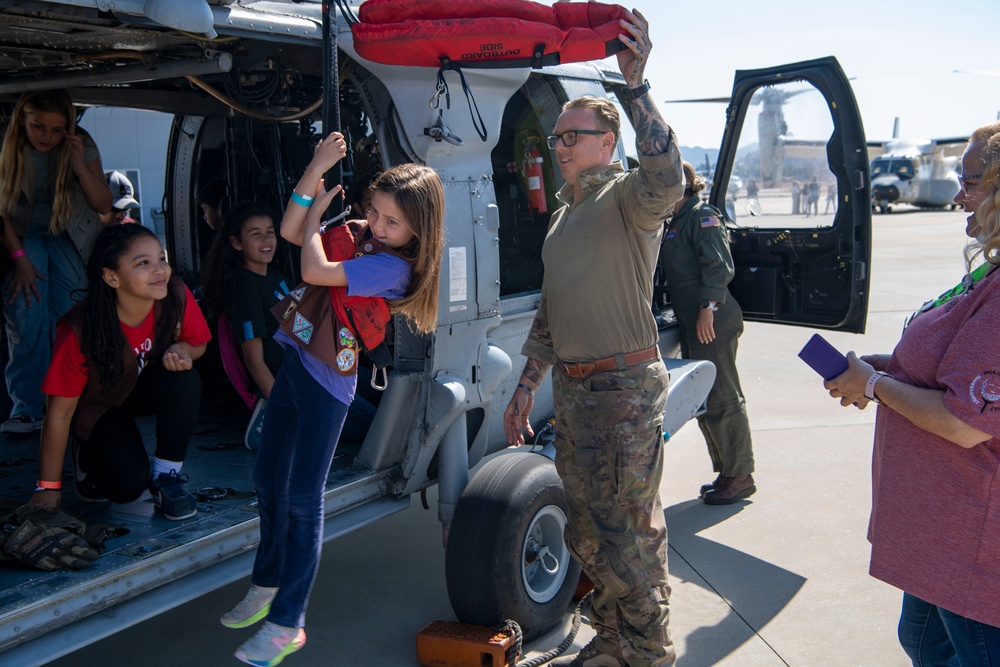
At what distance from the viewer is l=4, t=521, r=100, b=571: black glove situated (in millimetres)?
2682

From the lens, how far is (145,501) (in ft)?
11.0

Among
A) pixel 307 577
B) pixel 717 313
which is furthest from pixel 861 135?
pixel 307 577

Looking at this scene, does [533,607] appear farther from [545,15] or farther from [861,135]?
[861,135]

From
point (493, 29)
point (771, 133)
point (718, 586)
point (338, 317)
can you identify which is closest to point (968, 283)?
point (493, 29)

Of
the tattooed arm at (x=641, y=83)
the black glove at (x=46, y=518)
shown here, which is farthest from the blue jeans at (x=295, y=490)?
the tattooed arm at (x=641, y=83)

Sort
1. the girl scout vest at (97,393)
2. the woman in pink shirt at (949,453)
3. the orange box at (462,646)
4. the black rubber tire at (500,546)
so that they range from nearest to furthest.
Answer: the woman in pink shirt at (949,453), the girl scout vest at (97,393), the orange box at (462,646), the black rubber tire at (500,546)

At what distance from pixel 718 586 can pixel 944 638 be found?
1931 mm

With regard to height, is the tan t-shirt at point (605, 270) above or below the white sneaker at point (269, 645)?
above

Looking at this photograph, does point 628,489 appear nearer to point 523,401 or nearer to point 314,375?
point 523,401

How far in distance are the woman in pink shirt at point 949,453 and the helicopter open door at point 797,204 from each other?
2.66 m

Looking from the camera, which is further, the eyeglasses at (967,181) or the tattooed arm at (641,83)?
the tattooed arm at (641,83)

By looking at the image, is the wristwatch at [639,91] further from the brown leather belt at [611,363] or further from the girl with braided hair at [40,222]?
the girl with braided hair at [40,222]

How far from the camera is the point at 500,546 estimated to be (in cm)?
349

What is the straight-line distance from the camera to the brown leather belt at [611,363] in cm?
308
